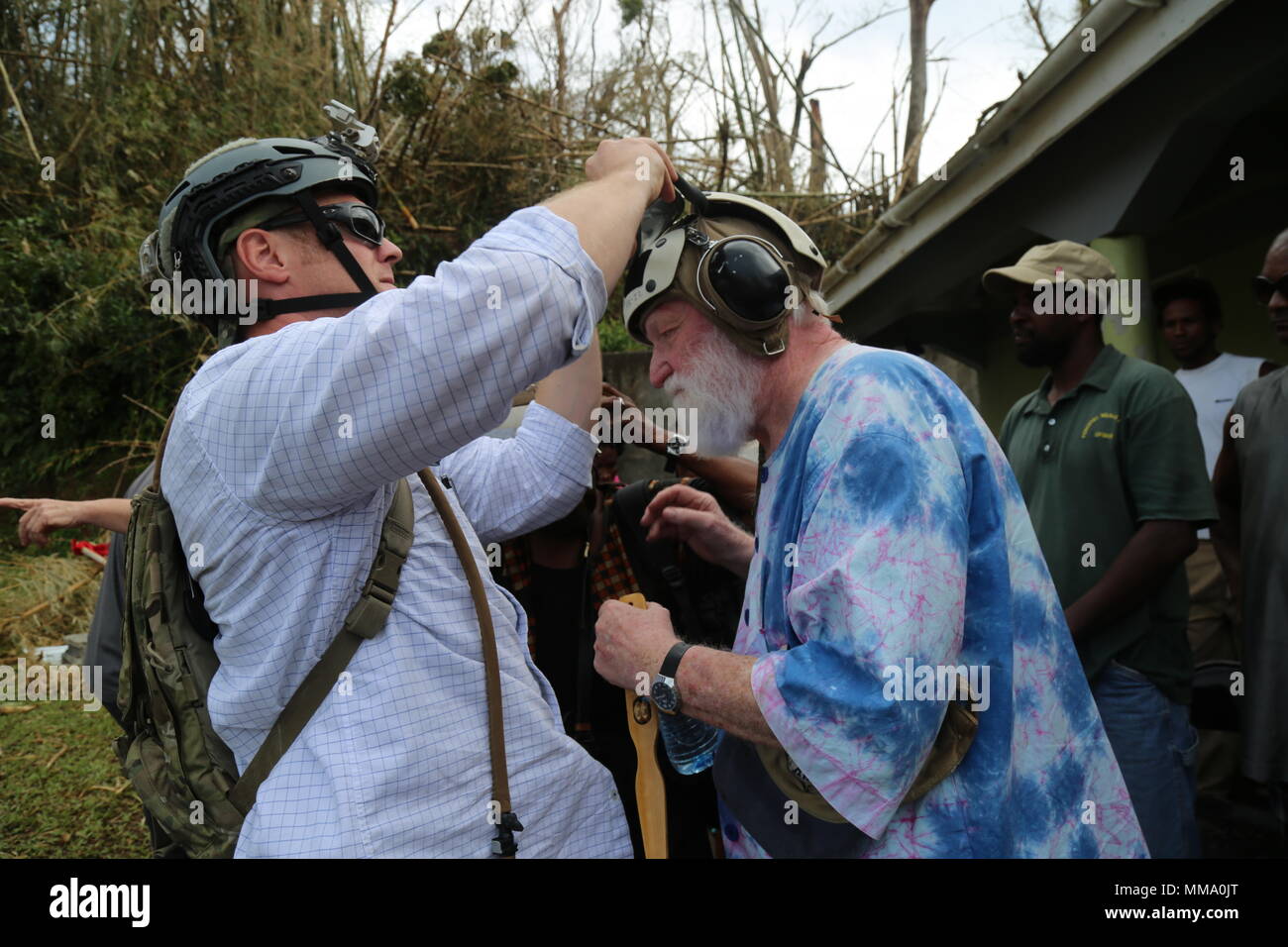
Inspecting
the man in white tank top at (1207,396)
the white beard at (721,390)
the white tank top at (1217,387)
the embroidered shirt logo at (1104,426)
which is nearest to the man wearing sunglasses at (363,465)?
the white beard at (721,390)

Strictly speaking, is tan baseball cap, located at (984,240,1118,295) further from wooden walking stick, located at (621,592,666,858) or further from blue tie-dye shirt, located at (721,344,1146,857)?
wooden walking stick, located at (621,592,666,858)

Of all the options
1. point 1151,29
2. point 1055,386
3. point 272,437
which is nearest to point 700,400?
point 272,437

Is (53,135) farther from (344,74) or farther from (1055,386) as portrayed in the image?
(1055,386)

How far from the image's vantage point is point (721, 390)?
1.83 m

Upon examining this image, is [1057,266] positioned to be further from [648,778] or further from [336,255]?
[336,255]

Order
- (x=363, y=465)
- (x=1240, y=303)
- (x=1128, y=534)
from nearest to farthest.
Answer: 1. (x=363, y=465)
2. (x=1128, y=534)
3. (x=1240, y=303)

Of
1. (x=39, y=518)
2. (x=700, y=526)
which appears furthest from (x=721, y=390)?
(x=39, y=518)

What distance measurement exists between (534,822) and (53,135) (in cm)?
1386

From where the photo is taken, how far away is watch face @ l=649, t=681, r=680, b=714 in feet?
5.06

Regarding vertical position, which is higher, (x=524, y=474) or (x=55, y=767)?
(x=524, y=474)

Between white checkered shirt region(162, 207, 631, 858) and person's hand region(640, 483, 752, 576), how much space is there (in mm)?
802

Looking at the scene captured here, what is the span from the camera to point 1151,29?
334cm

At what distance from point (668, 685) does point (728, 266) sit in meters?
0.83

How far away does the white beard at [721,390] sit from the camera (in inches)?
71.2
